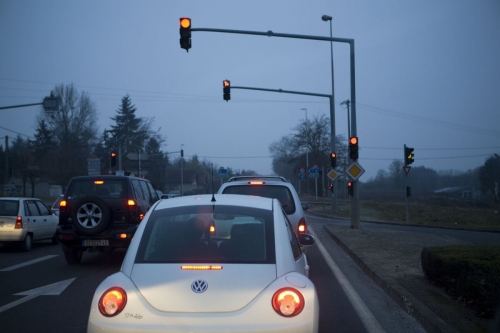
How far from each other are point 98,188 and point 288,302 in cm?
949

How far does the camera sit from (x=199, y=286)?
420 centimetres

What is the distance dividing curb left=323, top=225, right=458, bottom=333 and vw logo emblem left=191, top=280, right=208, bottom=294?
3036 mm

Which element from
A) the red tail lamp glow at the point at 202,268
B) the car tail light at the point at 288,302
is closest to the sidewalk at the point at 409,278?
the car tail light at the point at 288,302

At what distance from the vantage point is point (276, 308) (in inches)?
→ 161

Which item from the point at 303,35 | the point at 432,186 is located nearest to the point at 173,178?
the point at 432,186

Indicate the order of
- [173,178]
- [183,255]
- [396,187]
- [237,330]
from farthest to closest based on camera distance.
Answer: [396,187], [173,178], [183,255], [237,330]

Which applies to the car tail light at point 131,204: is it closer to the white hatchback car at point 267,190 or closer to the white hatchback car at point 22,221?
the white hatchback car at point 267,190

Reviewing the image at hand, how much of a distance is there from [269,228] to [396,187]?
91.3 meters

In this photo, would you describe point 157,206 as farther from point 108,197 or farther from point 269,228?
point 108,197

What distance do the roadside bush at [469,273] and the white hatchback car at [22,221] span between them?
1149cm

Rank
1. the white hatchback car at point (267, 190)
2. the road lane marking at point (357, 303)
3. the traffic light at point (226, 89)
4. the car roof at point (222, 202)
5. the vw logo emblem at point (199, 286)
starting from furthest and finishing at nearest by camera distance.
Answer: the traffic light at point (226, 89) → the white hatchback car at point (267, 190) → the road lane marking at point (357, 303) → the car roof at point (222, 202) → the vw logo emblem at point (199, 286)

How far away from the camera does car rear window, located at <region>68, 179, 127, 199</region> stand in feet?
41.7

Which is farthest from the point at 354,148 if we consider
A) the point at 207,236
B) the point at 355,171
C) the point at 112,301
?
the point at 112,301

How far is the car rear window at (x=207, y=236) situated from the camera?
4648mm
